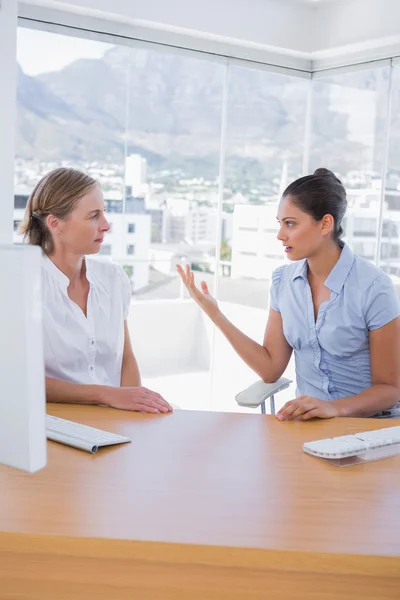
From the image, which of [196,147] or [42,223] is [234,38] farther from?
[42,223]

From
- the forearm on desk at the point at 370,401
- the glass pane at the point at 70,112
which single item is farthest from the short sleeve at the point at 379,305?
the glass pane at the point at 70,112

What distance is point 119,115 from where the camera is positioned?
21.7 ft

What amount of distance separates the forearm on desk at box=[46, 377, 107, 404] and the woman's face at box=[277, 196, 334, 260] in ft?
2.79

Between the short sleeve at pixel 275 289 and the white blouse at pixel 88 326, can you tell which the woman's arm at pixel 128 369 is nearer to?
the white blouse at pixel 88 326

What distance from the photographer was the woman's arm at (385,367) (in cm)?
249

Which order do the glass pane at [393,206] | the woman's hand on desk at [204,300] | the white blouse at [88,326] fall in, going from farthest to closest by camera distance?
the glass pane at [393,206]
the woman's hand on desk at [204,300]
the white blouse at [88,326]

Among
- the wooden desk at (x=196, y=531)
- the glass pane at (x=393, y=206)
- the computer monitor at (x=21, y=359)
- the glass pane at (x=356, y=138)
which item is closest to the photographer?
the computer monitor at (x=21, y=359)

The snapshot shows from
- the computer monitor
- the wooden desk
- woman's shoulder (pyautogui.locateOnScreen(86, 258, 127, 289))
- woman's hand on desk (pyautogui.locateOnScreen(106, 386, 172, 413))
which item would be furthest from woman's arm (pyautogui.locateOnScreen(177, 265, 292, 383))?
the computer monitor

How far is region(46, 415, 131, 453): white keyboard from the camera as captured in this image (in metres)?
1.80

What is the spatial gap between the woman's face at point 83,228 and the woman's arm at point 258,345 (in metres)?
0.32

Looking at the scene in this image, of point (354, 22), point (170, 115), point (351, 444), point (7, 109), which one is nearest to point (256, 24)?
point (354, 22)

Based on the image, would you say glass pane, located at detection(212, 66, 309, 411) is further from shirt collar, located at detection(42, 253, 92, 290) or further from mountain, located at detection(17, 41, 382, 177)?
shirt collar, located at detection(42, 253, 92, 290)

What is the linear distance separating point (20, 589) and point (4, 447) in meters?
0.41

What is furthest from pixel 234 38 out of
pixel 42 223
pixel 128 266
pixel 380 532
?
pixel 380 532
